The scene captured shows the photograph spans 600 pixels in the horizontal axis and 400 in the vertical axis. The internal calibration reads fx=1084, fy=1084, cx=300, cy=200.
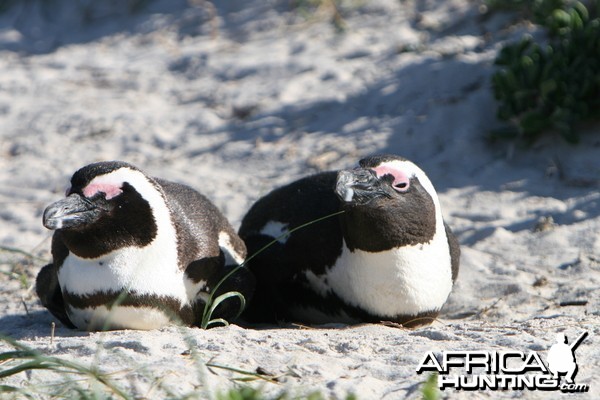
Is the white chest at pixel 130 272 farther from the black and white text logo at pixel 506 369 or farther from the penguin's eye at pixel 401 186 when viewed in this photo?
the black and white text logo at pixel 506 369

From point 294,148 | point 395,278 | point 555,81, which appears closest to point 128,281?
point 395,278

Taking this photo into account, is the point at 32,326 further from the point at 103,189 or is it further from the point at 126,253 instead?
the point at 103,189

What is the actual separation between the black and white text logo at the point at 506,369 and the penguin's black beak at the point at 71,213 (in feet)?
4.44

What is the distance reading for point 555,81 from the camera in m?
6.23

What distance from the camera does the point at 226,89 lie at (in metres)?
7.75

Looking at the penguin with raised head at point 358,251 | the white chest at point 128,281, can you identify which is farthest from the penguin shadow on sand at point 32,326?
the penguin with raised head at point 358,251

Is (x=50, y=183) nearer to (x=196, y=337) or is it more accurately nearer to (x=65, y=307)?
(x=65, y=307)

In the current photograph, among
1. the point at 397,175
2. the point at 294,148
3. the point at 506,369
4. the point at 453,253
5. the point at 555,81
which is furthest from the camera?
the point at 294,148

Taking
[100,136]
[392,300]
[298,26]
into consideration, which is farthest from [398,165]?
[298,26]

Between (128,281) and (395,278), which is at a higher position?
(128,281)

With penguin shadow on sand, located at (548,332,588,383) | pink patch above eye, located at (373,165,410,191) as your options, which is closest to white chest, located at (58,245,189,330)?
pink patch above eye, located at (373,165,410,191)

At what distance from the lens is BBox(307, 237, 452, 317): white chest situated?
4.41 m

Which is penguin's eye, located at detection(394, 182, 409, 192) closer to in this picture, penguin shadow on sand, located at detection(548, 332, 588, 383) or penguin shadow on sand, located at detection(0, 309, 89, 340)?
penguin shadow on sand, located at detection(548, 332, 588, 383)

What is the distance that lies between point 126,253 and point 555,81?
3.11 meters
